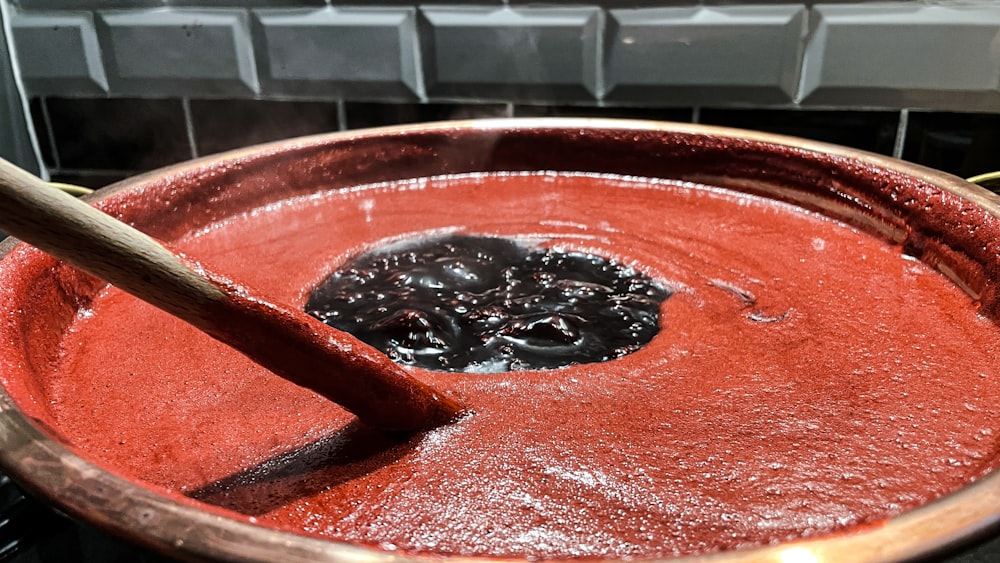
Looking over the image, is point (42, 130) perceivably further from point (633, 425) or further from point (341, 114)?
point (633, 425)

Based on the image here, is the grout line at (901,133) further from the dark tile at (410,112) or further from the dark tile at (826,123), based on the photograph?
the dark tile at (410,112)

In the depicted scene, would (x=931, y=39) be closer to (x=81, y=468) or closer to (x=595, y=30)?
(x=595, y=30)

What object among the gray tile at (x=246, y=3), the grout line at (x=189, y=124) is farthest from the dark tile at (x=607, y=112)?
the grout line at (x=189, y=124)

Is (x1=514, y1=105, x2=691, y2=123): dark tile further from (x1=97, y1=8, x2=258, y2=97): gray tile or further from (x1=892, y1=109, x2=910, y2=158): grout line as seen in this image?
(x1=97, y1=8, x2=258, y2=97): gray tile

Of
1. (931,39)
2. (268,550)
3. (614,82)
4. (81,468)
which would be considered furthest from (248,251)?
(931,39)

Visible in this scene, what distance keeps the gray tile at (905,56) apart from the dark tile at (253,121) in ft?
3.72

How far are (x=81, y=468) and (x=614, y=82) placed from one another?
4.59 ft

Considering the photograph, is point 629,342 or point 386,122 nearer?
point 629,342

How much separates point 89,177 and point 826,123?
1.91m

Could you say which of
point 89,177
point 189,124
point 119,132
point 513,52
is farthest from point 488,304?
point 89,177

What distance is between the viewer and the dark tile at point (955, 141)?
4.87ft

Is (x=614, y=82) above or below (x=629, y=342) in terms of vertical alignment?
above

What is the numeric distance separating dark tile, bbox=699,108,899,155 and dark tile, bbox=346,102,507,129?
0.51 meters

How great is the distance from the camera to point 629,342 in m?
0.83
